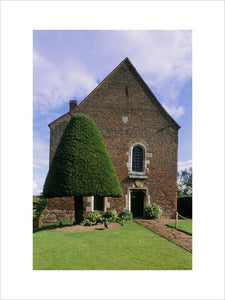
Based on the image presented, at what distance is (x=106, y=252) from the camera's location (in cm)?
658

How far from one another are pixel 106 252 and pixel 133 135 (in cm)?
970

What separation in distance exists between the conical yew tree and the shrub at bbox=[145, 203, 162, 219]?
4133mm

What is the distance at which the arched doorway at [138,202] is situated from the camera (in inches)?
599

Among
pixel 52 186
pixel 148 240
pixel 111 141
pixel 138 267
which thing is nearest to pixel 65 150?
pixel 52 186

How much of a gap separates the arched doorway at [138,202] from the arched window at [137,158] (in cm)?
163

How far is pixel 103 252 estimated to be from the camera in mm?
6582

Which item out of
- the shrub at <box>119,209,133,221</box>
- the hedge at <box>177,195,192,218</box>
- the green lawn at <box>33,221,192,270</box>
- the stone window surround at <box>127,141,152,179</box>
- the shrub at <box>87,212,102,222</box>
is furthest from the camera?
the hedge at <box>177,195,192,218</box>

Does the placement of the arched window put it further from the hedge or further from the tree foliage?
the tree foliage

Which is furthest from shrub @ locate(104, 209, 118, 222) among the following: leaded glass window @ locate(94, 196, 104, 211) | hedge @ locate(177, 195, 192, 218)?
hedge @ locate(177, 195, 192, 218)

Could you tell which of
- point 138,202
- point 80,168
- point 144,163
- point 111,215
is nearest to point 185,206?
point 138,202

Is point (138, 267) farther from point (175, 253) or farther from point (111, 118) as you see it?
point (111, 118)

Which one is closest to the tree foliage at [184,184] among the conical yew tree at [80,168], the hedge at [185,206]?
the hedge at [185,206]

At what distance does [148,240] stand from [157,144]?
27.8ft

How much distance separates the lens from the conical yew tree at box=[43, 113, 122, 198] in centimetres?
1009
